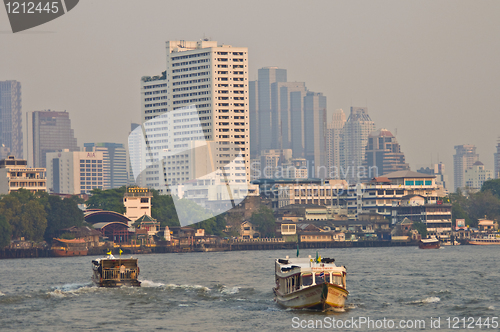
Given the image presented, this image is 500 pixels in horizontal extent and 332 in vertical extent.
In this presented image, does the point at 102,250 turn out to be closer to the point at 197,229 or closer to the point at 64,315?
the point at 197,229

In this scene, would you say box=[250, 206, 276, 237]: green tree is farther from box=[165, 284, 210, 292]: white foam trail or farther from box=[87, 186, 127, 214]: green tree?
box=[165, 284, 210, 292]: white foam trail

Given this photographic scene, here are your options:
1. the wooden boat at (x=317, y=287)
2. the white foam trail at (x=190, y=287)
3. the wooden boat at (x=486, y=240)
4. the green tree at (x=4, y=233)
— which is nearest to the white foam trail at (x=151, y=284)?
the white foam trail at (x=190, y=287)

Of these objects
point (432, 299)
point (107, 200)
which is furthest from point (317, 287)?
point (107, 200)

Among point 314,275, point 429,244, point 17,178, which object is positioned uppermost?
point 17,178

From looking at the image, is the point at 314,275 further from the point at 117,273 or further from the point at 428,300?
the point at 117,273

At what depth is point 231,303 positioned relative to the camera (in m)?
61.0

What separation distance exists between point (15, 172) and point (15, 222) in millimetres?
33639

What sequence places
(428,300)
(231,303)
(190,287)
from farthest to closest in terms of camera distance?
(190,287) → (231,303) → (428,300)

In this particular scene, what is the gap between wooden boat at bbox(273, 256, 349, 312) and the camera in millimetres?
53438

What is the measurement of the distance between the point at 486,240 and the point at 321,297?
460 feet

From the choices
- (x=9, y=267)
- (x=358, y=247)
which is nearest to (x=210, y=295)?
(x=9, y=267)

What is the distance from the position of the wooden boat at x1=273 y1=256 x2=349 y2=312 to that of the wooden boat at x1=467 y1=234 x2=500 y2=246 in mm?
134602

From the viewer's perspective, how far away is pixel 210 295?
65812 mm

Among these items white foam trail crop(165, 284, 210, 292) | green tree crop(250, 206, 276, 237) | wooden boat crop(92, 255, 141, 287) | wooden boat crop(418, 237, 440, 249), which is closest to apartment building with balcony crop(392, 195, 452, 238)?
wooden boat crop(418, 237, 440, 249)
